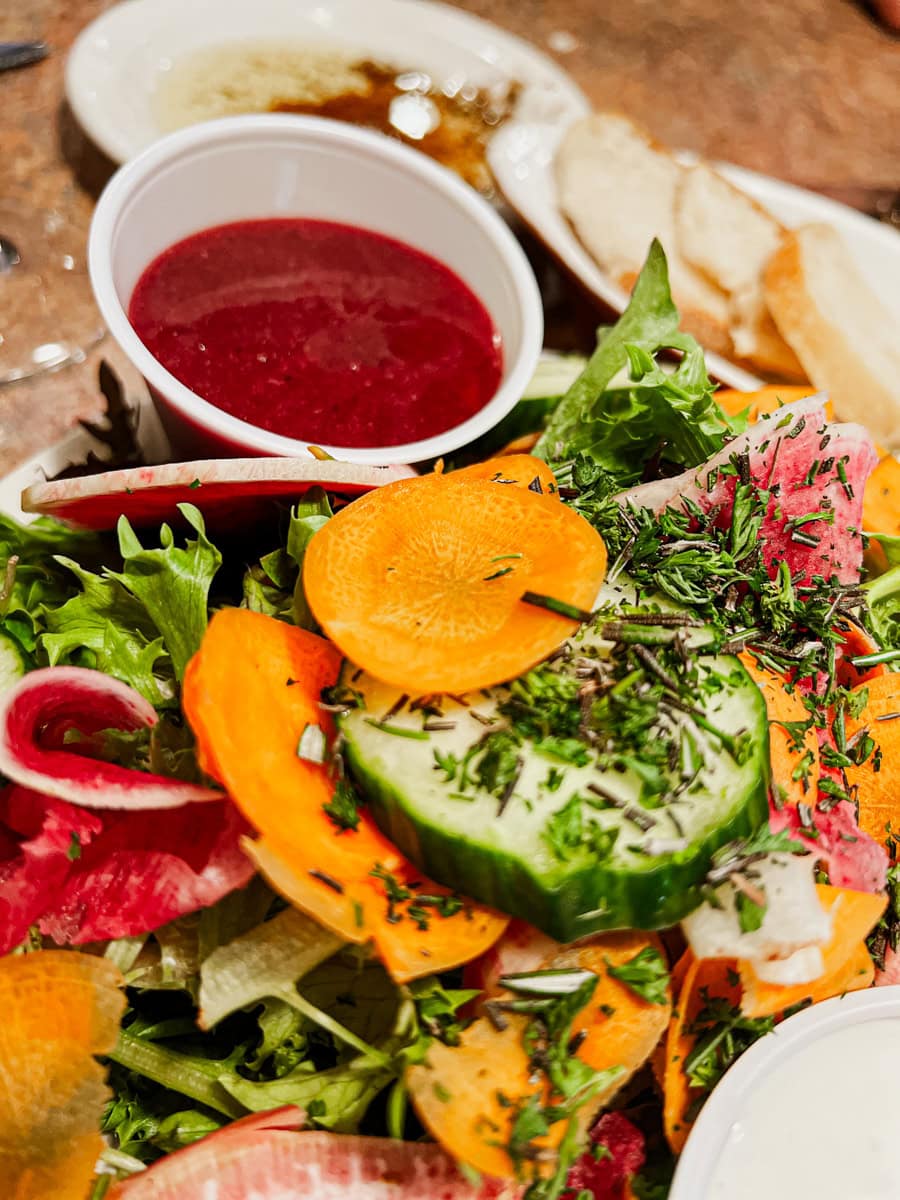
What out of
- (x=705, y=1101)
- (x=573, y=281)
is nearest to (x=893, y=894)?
(x=705, y=1101)

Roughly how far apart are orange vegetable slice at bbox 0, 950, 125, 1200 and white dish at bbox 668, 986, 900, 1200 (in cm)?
84

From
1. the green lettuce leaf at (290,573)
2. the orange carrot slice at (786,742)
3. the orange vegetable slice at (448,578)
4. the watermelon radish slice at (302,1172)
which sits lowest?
the watermelon radish slice at (302,1172)

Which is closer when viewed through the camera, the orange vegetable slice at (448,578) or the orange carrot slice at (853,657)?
the orange vegetable slice at (448,578)

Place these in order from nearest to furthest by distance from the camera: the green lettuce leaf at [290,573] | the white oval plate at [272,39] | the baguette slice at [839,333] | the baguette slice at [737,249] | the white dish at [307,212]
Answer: the green lettuce leaf at [290,573] < the white dish at [307,212] < the baguette slice at [839,333] < the baguette slice at [737,249] < the white oval plate at [272,39]

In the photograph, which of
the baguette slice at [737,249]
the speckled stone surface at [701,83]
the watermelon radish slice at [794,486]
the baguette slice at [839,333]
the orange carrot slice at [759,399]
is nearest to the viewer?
the watermelon radish slice at [794,486]

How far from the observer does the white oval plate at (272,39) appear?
2.99 meters

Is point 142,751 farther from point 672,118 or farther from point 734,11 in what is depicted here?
point 734,11

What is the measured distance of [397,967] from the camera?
4.31 ft

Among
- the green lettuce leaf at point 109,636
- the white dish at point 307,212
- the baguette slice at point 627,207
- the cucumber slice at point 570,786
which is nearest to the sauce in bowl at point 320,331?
the white dish at point 307,212

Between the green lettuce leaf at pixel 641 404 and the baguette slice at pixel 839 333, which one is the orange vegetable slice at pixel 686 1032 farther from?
the baguette slice at pixel 839 333

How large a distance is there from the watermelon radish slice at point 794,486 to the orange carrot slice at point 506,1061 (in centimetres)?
76

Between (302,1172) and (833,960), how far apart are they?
2.80ft

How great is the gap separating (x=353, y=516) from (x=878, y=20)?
14.9 feet

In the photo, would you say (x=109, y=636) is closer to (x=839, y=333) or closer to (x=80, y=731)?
(x=80, y=731)
